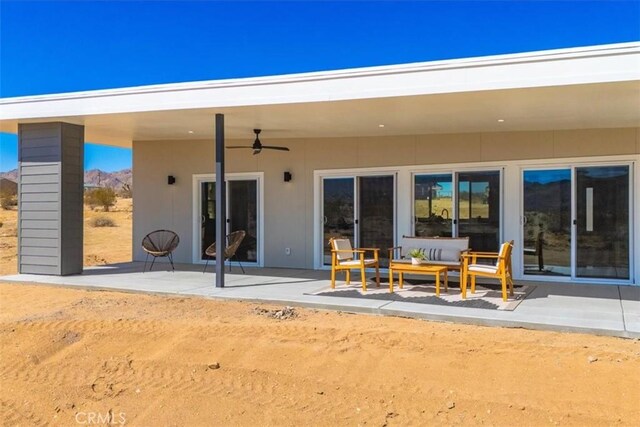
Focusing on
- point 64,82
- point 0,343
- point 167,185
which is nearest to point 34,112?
point 167,185

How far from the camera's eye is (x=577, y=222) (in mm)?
7547

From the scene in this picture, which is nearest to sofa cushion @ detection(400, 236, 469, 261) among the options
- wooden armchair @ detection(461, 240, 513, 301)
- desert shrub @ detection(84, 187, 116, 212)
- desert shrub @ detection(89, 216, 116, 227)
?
wooden armchair @ detection(461, 240, 513, 301)

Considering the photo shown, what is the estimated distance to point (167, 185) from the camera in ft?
34.5

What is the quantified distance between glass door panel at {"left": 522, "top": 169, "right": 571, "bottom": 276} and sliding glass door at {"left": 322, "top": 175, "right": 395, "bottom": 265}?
7.12 feet

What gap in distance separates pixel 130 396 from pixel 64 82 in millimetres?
17998

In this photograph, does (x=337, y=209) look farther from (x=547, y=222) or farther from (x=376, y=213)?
(x=547, y=222)

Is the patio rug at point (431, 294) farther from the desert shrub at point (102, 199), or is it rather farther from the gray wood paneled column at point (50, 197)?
the desert shrub at point (102, 199)

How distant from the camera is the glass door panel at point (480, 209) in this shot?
8062 millimetres

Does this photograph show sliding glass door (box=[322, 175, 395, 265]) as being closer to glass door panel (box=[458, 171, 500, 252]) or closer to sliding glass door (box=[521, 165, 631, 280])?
glass door panel (box=[458, 171, 500, 252])

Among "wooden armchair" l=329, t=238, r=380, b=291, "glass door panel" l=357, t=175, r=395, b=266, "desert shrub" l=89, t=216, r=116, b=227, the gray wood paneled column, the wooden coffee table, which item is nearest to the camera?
the wooden coffee table

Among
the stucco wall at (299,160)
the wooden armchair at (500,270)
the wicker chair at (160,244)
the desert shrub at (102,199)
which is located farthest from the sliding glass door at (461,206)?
the desert shrub at (102,199)

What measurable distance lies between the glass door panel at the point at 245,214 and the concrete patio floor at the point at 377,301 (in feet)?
2.42

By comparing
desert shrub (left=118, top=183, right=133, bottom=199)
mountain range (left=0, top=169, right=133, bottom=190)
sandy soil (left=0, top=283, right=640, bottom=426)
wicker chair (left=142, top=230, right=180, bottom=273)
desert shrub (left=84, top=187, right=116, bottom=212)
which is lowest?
sandy soil (left=0, top=283, right=640, bottom=426)

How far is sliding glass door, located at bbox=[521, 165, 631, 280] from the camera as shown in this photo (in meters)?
7.35
